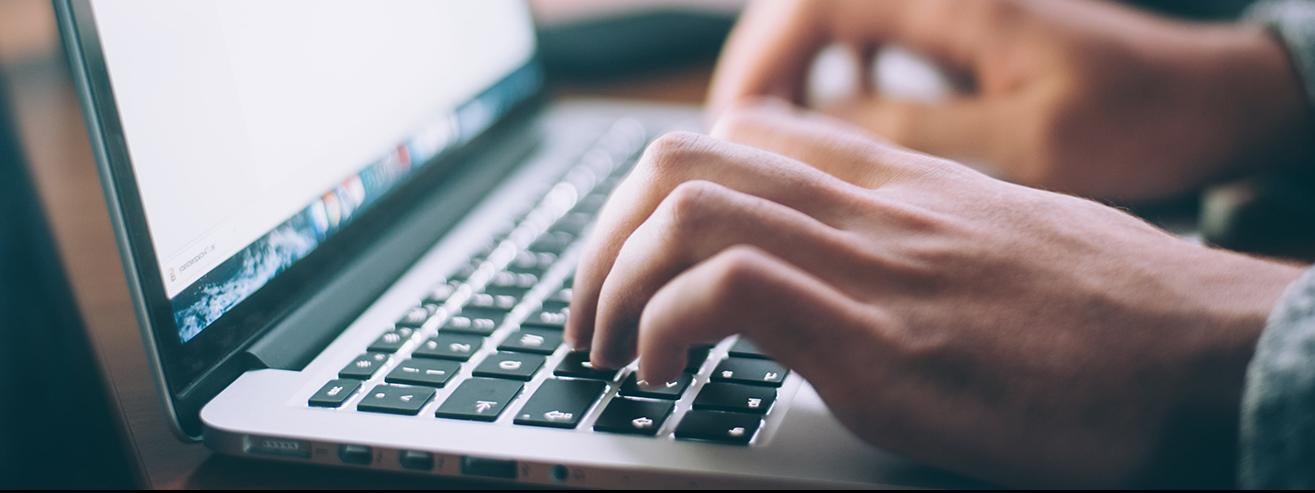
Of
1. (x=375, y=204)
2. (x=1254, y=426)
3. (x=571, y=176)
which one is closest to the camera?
(x=1254, y=426)

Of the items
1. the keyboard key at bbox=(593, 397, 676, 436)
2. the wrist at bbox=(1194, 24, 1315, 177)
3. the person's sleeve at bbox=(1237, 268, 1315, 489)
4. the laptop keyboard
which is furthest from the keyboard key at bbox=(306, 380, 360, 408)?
the wrist at bbox=(1194, 24, 1315, 177)

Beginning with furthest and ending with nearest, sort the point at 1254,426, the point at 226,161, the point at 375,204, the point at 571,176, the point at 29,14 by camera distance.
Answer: the point at 29,14 < the point at 571,176 < the point at 375,204 < the point at 226,161 < the point at 1254,426

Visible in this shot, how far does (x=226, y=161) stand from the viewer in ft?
1.40

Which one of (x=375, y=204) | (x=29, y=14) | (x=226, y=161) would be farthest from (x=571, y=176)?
(x=29, y=14)

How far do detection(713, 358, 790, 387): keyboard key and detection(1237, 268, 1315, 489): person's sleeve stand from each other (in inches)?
6.2

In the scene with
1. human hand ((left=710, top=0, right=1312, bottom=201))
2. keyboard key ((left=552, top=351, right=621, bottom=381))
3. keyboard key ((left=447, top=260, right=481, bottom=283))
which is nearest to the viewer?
keyboard key ((left=552, top=351, right=621, bottom=381))

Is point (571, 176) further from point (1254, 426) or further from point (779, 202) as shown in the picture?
point (1254, 426)

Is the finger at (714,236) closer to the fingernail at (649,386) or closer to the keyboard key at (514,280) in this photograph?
the fingernail at (649,386)

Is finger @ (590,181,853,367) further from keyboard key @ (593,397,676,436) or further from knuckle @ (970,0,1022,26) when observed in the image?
knuckle @ (970,0,1022,26)

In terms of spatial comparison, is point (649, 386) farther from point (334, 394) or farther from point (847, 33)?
point (847, 33)

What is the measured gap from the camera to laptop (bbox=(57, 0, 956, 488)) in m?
0.36

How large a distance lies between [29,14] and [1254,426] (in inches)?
37.0

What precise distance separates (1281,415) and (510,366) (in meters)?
0.28

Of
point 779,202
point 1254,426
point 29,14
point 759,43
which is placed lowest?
point 1254,426
